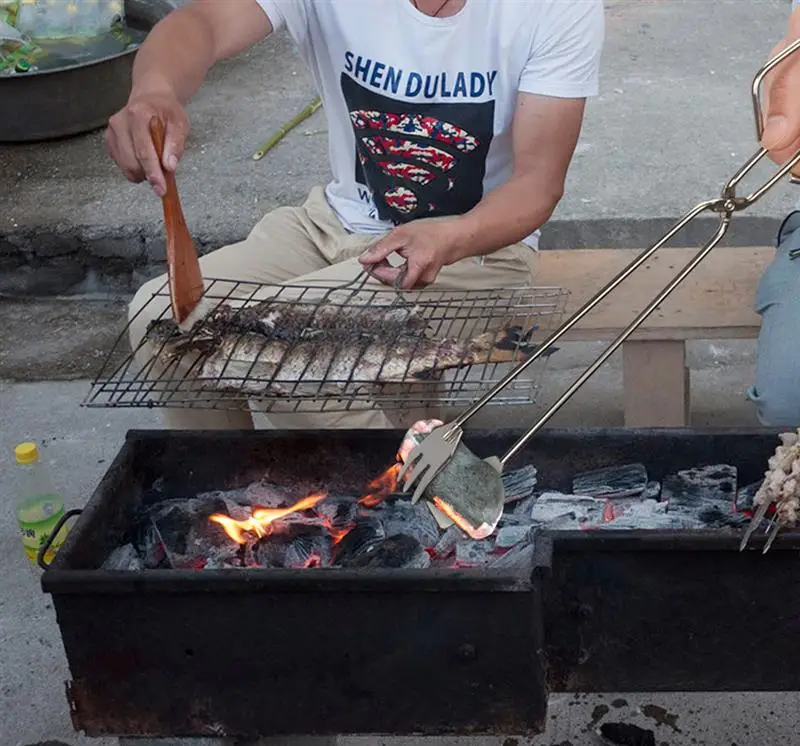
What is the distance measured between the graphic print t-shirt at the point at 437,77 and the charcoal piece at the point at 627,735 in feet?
4.48

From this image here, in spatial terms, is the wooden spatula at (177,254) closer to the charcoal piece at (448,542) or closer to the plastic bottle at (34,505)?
the charcoal piece at (448,542)

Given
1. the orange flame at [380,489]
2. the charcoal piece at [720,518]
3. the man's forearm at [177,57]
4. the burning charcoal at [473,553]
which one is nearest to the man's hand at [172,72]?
the man's forearm at [177,57]

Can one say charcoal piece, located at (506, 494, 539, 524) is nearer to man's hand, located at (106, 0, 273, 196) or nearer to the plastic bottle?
man's hand, located at (106, 0, 273, 196)

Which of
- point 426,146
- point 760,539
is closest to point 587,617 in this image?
point 760,539

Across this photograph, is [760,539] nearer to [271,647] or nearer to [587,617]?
[587,617]

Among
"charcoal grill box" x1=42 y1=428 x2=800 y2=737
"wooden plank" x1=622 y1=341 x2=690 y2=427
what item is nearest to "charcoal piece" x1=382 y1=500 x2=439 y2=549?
"charcoal grill box" x1=42 y1=428 x2=800 y2=737

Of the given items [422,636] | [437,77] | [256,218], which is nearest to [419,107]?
[437,77]

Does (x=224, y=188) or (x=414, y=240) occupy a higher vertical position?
→ (x=414, y=240)

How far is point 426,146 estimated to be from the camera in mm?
3080

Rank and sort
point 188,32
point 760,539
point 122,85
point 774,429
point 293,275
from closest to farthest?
1. point 760,539
2. point 774,429
3. point 188,32
4. point 293,275
5. point 122,85

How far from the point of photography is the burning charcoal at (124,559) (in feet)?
7.80

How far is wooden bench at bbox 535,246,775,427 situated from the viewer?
3.32m

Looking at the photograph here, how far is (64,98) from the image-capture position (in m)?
5.45

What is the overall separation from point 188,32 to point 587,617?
181 centimetres
